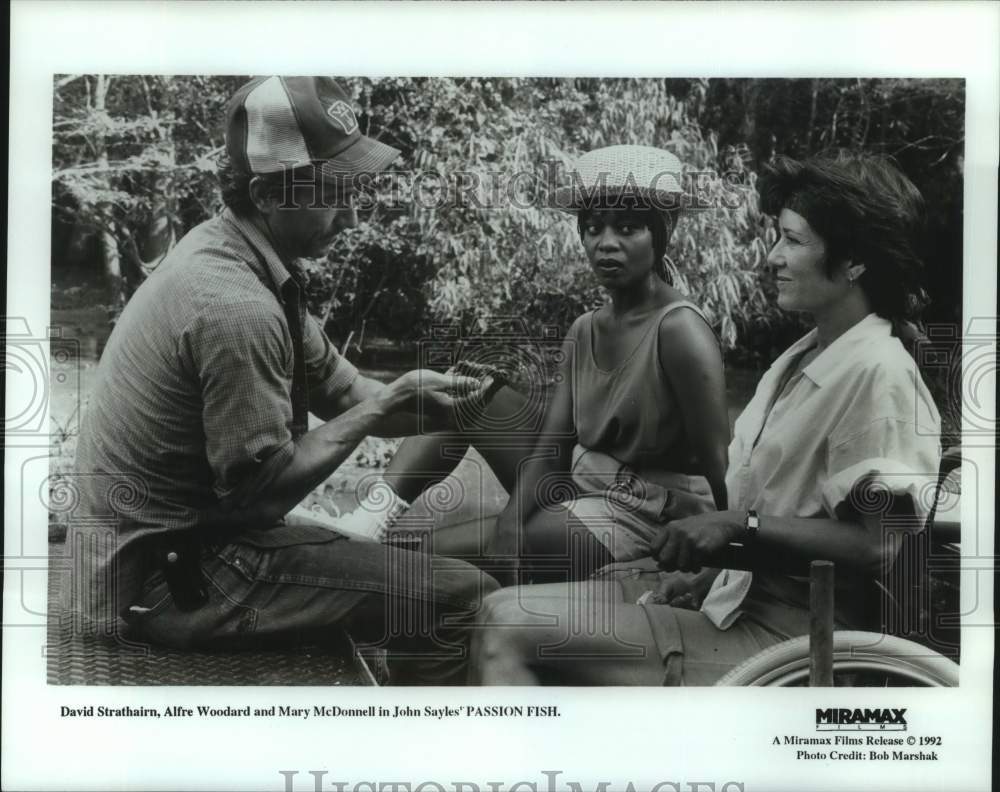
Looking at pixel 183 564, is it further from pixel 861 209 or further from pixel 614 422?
pixel 861 209

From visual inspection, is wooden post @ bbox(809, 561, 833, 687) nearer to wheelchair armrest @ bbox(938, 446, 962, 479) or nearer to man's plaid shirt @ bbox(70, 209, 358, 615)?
wheelchair armrest @ bbox(938, 446, 962, 479)

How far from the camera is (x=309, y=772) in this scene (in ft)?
16.6

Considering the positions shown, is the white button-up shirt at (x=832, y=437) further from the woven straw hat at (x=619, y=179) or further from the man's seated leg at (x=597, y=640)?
the woven straw hat at (x=619, y=179)

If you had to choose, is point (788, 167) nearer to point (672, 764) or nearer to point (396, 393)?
point (396, 393)

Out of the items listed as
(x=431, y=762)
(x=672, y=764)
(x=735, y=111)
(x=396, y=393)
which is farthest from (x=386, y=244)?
(x=672, y=764)

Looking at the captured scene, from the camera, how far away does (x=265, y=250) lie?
5000mm

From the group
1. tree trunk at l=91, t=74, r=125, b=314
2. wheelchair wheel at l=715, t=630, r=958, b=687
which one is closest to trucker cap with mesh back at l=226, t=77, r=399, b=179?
tree trunk at l=91, t=74, r=125, b=314

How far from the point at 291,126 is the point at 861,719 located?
3.57m

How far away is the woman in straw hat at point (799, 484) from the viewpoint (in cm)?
503

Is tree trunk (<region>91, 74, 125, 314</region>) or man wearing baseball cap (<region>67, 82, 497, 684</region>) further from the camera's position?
tree trunk (<region>91, 74, 125, 314</region>)

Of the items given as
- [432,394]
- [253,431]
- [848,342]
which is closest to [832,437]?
[848,342]

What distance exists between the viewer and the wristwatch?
16.5 feet

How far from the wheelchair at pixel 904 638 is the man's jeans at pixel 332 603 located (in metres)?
1.22

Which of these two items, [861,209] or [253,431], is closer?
[253,431]
